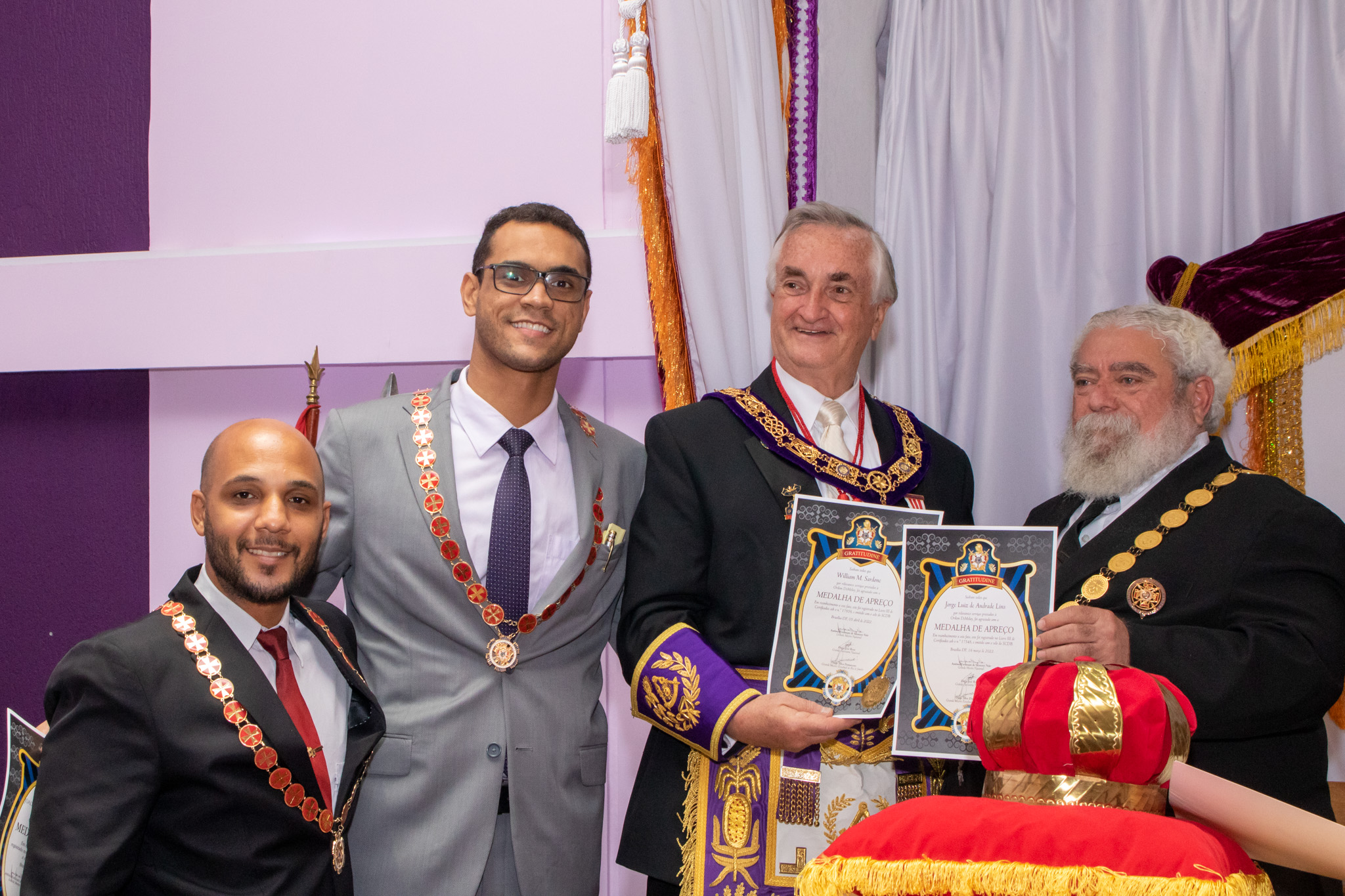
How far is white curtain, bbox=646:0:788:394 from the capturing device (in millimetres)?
2754

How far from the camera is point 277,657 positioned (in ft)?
5.86

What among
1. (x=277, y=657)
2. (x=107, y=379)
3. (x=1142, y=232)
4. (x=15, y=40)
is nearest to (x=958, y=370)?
(x=1142, y=232)

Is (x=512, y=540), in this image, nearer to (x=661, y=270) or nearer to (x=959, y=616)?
(x=959, y=616)

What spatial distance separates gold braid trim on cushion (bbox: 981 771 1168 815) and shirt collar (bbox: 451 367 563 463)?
124cm

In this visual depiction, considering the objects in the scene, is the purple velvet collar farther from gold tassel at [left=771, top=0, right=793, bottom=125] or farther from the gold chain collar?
gold tassel at [left=771, top=0, right=793, bottom=125]

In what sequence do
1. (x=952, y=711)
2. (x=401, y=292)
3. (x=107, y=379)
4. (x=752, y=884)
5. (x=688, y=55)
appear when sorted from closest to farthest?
(x=952, y=711), (x=752, y=884), (x=688, y=55), (x=401, y=292), (x=107, y=379)

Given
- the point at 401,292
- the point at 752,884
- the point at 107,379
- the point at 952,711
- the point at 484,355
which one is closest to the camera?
the point at 952,711

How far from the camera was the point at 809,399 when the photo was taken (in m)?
2.27

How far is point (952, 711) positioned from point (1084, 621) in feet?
0.93

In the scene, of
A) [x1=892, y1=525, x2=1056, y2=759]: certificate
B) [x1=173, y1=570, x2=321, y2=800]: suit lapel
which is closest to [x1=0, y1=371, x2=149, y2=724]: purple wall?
[x1=173, y1=570, x2=321, y2=800]: suit lapel

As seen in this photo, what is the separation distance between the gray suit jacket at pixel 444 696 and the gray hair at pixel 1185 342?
1274 mm

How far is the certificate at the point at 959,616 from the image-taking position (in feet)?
5.79

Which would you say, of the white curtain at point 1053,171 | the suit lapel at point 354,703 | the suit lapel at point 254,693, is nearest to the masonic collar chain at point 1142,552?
the white curtain at point 1053,171

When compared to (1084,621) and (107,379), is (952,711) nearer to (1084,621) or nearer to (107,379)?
(1084,621)
